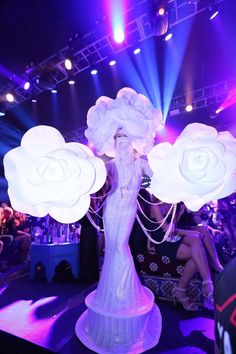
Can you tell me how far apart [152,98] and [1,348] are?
643cm

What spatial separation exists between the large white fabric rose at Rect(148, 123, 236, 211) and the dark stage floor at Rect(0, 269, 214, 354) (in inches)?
48.4

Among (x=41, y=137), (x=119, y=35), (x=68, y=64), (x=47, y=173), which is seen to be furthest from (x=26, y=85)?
(x=47, y=173)

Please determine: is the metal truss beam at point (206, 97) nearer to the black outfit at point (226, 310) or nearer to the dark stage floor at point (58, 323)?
the dark stage floor at point (58, 323)

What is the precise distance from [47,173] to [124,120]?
2.41ft

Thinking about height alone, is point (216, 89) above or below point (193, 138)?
above

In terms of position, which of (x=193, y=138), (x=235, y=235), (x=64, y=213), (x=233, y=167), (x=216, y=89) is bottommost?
(x=235, y=235)

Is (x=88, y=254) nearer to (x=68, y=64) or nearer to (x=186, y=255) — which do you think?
(x=186, y=255)

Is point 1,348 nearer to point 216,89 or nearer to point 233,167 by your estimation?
point 233,167

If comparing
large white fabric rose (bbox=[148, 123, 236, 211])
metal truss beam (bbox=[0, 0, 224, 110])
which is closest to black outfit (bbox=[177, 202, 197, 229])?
large white fabric rose (bbox=[148, 123, 236, 211])

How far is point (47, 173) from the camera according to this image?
981 mm

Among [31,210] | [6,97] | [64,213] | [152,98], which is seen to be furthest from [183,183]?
[6,97]

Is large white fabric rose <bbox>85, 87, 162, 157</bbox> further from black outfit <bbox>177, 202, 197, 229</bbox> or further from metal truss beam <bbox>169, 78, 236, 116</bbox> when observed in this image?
metal truss beam <bbox>169, 78, 236, 116</bbox>

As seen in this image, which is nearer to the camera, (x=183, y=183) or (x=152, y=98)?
(x=183, y=183)

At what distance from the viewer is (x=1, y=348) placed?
143 centimetres
